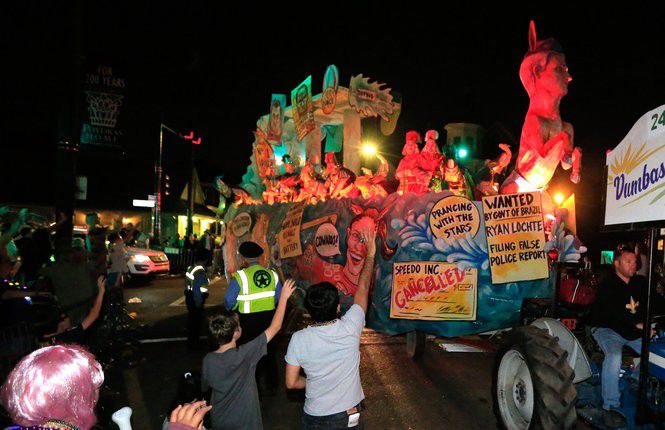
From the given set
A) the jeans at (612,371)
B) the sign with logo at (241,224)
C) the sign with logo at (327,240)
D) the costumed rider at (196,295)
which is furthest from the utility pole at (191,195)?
the jeans at (612,371)

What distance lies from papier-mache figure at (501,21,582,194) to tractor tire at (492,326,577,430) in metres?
3.99

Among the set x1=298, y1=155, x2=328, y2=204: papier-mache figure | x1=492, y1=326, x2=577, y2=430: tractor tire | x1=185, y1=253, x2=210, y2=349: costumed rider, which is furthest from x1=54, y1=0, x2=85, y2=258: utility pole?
x1=492, y1=326, x2=577, y2=430: tractor tire

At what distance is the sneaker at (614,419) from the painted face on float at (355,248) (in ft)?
16.2

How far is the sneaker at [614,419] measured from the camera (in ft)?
13.2

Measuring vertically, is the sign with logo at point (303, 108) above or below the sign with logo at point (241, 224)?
above

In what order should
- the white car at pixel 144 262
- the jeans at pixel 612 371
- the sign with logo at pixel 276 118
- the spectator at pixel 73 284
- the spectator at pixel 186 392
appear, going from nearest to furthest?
the spectator at pixel 186 392, the jeans at pixel 612 371, the spectator at pixel 73 284, the sign with logo at pixel 276 118, the white car at pixel 144 262

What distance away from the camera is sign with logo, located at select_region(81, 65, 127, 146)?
445 inches

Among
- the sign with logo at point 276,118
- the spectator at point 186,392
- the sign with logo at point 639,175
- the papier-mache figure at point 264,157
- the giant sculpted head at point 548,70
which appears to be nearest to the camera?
the spectator at point 186,392

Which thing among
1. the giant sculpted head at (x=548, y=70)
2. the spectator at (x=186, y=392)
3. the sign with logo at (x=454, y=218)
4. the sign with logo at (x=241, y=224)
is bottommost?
the spectator at (x=186, y=392)

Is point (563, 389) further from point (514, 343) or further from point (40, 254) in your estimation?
point (40, 254)

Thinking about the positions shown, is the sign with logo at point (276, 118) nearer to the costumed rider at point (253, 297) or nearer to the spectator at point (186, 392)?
the costumed rider at point (253, 297)

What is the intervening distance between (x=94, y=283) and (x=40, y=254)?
4.74m

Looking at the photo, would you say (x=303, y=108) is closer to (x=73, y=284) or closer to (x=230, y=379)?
(x=73, y=284)

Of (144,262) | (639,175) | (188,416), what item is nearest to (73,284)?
(188,416)
